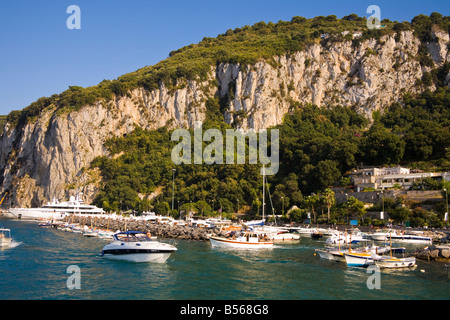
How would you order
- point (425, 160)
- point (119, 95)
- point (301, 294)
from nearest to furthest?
point (301, 294) → point (425, 160) → point (119, 95)

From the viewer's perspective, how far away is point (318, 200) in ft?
262

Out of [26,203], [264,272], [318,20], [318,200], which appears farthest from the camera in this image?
[318,20]

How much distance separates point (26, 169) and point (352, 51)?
134 meters

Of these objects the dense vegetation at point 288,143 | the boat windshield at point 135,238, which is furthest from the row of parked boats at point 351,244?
the boat windshield at point 135,238

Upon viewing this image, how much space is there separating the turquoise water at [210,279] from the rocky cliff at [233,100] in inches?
4121

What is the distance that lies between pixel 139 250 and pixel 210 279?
334 inches

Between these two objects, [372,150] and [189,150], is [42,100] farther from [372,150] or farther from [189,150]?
[372,150]

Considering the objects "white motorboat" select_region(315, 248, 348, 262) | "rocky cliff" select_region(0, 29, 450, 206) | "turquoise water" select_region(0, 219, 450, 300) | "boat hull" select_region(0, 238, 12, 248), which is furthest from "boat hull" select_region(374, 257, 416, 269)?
"rocky cliff" select_region(0, 29, 450, 206)

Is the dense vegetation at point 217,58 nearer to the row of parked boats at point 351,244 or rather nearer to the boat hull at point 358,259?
the row of parked boats at point 351,244

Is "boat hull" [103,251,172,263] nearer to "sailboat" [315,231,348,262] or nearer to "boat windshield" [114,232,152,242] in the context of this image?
"boat windshield" [114,232,152,242]

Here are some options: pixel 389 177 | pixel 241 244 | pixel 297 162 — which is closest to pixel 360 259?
pixel 241 244

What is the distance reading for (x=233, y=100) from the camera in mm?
153625

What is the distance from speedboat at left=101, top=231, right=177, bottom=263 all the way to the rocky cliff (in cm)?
10610
